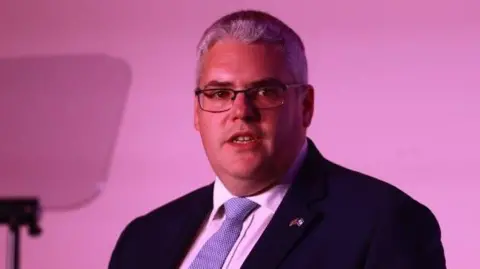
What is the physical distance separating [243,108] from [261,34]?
0.14m

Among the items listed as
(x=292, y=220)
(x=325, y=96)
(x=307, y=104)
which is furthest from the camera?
(x=325, y=96)

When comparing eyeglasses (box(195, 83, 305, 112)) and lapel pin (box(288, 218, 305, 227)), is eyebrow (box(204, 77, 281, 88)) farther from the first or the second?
lapel pin (box(288, 218, 305, 227))

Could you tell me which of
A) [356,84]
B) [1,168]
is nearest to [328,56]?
[356,84]

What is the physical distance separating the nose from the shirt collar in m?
0.16

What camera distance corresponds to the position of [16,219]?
4.59 ft

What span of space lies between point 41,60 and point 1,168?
1.04ft

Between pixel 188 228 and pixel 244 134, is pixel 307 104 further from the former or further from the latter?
pixel 188 228

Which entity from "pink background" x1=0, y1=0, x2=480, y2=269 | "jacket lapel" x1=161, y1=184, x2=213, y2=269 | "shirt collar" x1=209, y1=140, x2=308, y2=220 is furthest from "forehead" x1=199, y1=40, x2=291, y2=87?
"pink background" x1=0, y1=0, x2=480, y2=269

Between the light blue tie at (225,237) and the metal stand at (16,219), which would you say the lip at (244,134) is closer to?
the light blue tie at (225,237)

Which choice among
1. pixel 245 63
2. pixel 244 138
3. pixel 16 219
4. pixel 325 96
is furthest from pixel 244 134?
pixel 325 96

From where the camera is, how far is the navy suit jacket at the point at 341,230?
4.60ft

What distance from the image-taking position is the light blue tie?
154cm

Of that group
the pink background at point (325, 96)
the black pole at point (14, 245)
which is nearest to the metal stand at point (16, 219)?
the black pole at point (14, 245)

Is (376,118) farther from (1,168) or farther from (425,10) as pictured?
(1,168)
